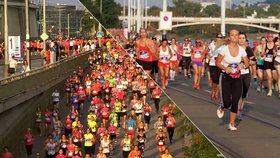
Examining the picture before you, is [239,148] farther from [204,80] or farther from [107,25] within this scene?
[107,25]

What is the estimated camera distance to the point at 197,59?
3645 millimetres

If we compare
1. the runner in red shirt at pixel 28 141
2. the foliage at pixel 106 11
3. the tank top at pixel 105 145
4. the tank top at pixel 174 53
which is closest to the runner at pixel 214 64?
the tank top at pixel 174 53

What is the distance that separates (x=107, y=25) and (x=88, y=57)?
1.35m

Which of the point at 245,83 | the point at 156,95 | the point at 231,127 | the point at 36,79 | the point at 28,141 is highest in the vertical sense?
the point at 245,83

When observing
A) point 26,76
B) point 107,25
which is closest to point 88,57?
point 107,25

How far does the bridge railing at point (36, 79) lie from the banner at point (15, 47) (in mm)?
2612

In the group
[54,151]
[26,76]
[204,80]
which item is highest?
[204,80]

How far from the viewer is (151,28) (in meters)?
3.42

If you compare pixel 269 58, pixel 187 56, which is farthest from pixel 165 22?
pixel 269 58

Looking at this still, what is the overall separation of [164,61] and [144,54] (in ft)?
0.41

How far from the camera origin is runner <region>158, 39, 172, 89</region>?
3438 mm

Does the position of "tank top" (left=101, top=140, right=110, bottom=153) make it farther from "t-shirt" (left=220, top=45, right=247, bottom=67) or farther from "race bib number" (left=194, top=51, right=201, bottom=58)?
"t-shirt" (left=220, top=45, right=247, bottom=67)

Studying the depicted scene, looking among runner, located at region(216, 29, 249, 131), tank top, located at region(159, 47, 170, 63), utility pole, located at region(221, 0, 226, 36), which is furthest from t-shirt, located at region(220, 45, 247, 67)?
tank top, located at region(159, 47, 170, 63)

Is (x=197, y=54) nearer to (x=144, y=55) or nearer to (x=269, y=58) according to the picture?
(x=144, y=55)
